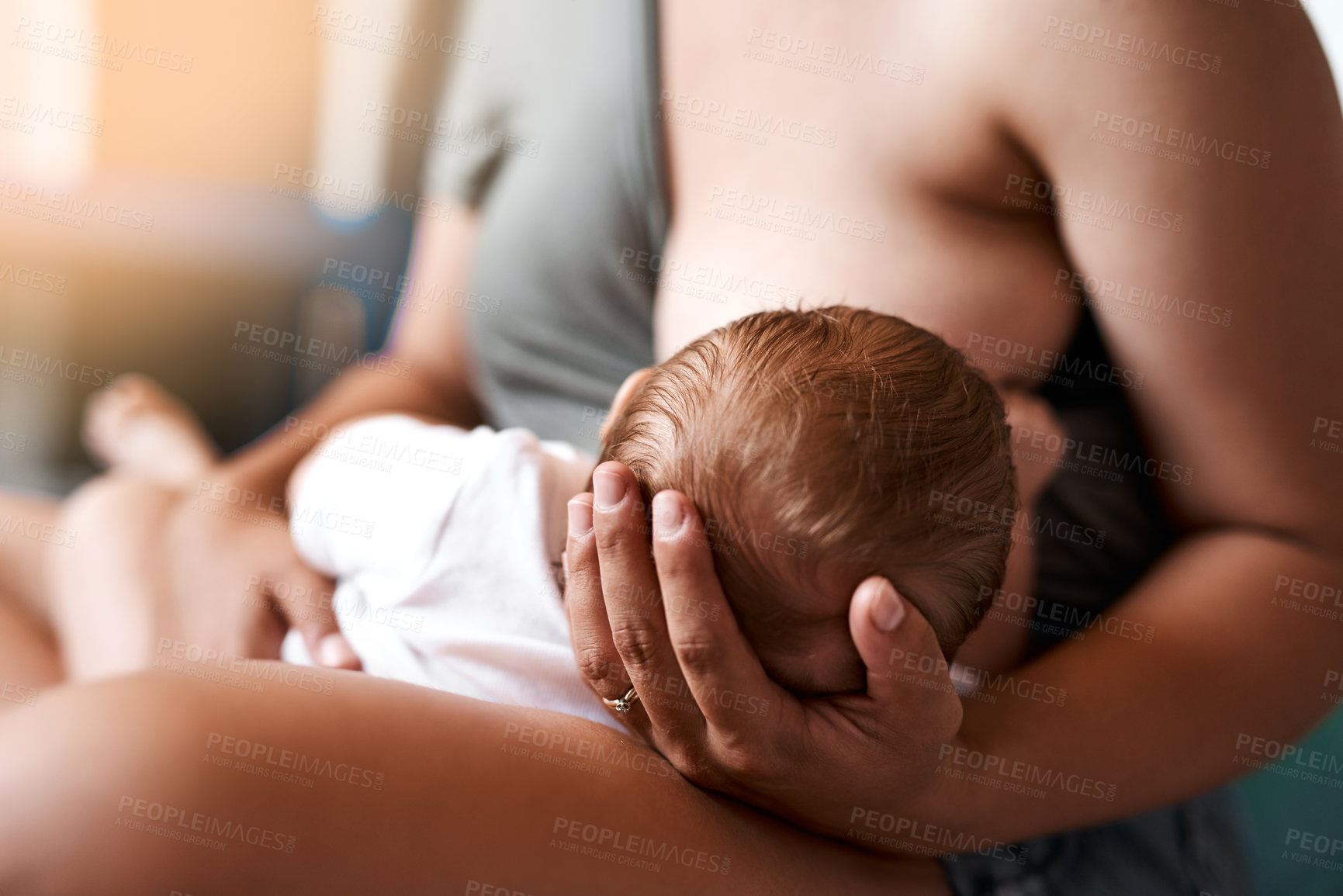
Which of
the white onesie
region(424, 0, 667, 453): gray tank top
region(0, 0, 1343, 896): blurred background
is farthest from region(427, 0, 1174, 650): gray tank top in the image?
region(0, 0, 1343, 896): blurred background

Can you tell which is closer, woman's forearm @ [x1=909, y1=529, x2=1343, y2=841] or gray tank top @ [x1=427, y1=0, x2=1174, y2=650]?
woman's forearm @ [x1=909, y1=529, x2=1343, y2=841]

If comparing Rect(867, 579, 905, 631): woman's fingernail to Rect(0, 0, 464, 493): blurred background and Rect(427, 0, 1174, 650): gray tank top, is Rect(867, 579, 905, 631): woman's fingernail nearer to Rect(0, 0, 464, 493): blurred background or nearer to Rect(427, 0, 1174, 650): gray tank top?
Rect(427, 0, 1174, 650): gray tank top

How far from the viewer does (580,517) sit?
57cm

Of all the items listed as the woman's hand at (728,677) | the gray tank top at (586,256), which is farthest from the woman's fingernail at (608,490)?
the gray tank top at (586,256)

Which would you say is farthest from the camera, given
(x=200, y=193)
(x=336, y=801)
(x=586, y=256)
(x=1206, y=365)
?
(x=200, y=193)

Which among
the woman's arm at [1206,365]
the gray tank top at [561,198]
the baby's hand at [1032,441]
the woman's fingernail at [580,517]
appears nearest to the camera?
the woman's fingernail at [580,517]

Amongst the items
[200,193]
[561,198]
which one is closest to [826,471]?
[561,198]

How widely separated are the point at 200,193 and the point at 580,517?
4.44ft

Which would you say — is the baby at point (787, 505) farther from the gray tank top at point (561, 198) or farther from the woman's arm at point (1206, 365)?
the gray tank top at point (561, 198)

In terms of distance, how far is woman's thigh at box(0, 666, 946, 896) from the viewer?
0.47m

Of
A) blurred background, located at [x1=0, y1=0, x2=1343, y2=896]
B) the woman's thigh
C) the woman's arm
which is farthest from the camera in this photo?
blurred background, located at [x1=0, y1=0, x2=1343, y2=896]

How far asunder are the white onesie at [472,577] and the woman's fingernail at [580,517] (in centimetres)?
14

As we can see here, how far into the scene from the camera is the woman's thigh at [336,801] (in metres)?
0.47

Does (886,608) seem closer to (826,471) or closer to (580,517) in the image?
(826,471)
